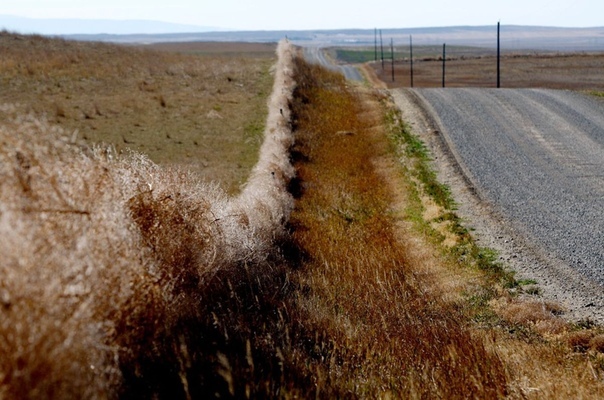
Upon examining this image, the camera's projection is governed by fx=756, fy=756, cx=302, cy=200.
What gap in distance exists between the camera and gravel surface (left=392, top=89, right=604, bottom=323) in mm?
11625

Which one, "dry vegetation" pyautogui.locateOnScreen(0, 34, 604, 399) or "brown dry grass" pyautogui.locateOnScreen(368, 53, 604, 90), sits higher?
"dry vegetation" pyautogui.locateOnScreen(0, 34, 604, 399)

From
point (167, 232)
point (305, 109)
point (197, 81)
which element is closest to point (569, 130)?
point (305, 109)

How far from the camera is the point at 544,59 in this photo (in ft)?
276

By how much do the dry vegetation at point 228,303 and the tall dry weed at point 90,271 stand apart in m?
0.02

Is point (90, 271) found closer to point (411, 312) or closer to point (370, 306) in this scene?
point (370, 306)

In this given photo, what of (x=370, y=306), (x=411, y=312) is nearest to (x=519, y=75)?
(x=411, y=312)

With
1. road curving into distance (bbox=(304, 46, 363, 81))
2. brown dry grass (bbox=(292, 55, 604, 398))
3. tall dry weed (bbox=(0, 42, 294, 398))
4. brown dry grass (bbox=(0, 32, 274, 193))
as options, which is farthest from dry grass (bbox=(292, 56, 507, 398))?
road curving into distance (bbox=(304, 46, 363, 81))

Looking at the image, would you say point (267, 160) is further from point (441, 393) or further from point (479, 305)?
point (441, 393)

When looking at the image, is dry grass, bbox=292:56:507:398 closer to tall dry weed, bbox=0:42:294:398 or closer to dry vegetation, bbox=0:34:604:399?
dry vegetation, bbox=0:34:604:399

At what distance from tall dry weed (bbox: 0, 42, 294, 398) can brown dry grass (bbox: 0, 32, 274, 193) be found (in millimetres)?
9605

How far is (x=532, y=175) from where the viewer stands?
61.0ft

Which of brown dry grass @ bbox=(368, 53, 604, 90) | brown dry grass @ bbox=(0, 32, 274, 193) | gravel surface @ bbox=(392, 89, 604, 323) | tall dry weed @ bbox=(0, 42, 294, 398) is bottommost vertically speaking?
brown dry grass @ bbox=(368, 53, 604, 90)

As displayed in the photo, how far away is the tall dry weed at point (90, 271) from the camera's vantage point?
434 cm

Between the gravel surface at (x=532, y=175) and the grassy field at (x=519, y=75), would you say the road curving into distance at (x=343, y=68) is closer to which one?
the grassy field at (x=519, y=75)
